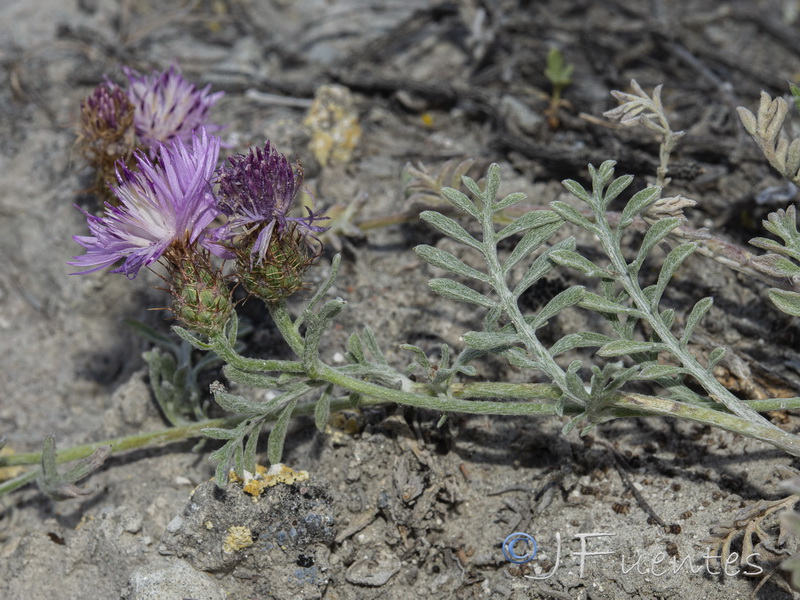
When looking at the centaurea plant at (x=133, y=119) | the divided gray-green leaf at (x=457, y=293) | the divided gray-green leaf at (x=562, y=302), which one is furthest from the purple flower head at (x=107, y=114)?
the divided gray-green leaf at (x=562, y=302)

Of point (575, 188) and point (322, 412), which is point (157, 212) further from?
point (575, 188)

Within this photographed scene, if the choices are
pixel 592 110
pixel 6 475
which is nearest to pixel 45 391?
pixel 6 475

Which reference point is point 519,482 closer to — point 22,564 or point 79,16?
point 22,564

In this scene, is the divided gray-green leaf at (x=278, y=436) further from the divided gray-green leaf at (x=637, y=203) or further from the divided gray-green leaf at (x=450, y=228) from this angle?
the divided gray-green leaf at (x=637, y=203)

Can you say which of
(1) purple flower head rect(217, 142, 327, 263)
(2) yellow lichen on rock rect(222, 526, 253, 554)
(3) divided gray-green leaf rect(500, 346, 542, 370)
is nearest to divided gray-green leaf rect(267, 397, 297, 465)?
(2) yellow lichen on rock rect(222, 526, 253, 554)

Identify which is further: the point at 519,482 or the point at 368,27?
the point at 368,27

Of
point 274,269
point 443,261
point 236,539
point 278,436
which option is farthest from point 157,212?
point 236,539
